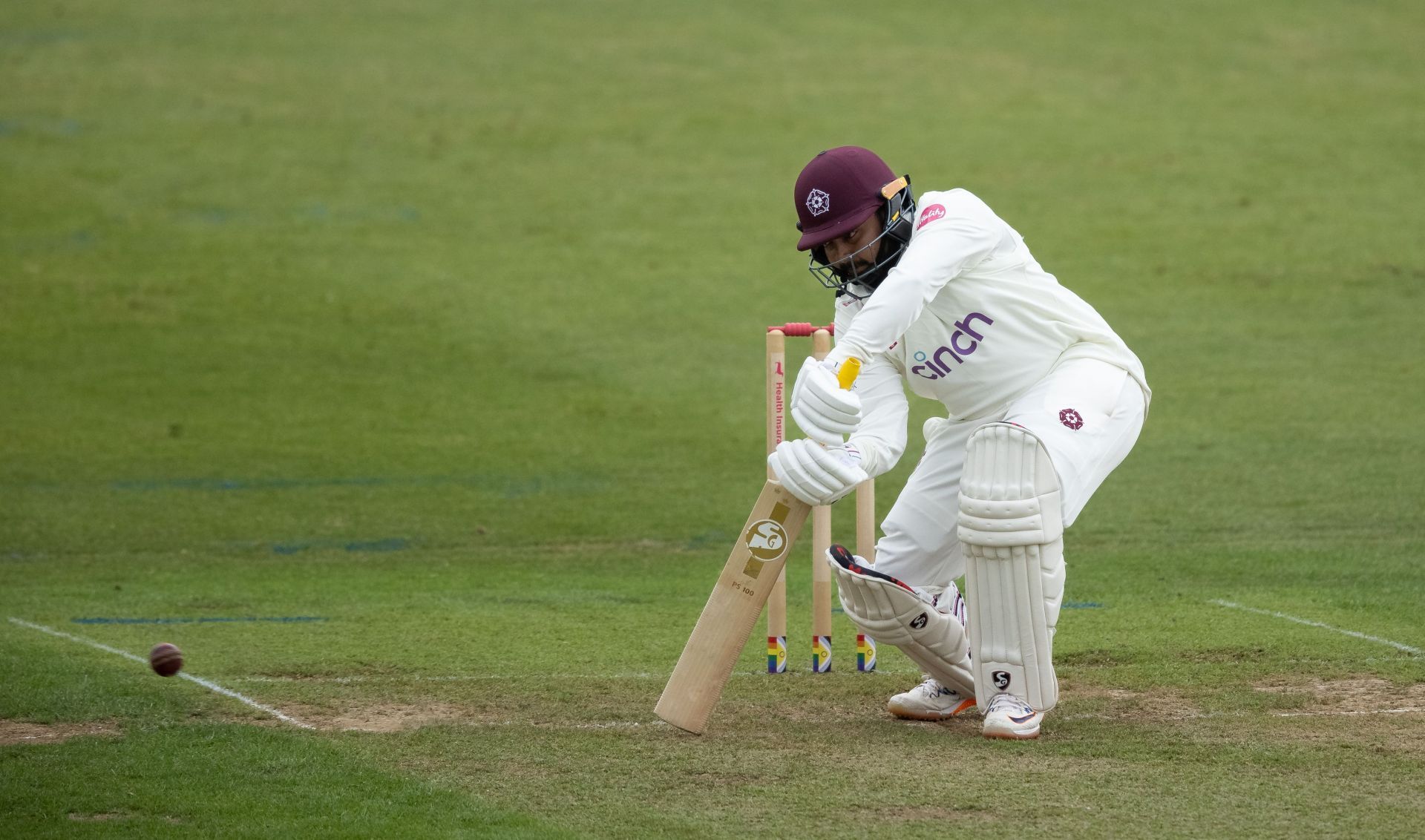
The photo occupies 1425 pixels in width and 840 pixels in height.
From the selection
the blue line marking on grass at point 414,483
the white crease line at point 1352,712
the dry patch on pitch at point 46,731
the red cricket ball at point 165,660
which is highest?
the red cricket ball at point 165,660

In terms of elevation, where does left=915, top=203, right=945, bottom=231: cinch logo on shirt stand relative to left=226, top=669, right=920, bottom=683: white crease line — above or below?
above

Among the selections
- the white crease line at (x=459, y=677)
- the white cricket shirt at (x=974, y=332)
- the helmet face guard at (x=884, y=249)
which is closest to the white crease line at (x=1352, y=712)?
the white cricket shirt at (x=974, y=332)

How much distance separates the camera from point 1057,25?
2169 cm

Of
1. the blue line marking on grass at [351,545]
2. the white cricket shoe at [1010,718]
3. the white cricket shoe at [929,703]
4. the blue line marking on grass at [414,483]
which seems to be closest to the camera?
the white cricket shoe at [1010,718]

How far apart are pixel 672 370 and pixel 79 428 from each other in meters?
4.64

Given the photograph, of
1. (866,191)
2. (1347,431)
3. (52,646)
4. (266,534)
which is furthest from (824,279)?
(1347,431)

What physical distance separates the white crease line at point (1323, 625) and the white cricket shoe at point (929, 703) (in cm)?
204

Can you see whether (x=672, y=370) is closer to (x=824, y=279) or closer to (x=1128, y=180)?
(x=1128, y=180)

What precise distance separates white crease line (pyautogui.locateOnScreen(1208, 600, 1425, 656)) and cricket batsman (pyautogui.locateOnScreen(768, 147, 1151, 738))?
1.87 metres

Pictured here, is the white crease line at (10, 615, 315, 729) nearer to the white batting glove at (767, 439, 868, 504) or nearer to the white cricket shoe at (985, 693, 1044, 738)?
the white batting glove at (767, 439, 868, 504)

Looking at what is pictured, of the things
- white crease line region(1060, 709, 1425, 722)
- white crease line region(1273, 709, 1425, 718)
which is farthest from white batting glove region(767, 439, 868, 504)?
white crease line region(1273, 709, 1425, 718)

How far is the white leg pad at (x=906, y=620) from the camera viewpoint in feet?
17.8

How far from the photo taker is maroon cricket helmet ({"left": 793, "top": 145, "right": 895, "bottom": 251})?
521cm

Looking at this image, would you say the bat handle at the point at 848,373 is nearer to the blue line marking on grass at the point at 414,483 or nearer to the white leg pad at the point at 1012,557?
the white leg pad at the point at 1012,557
